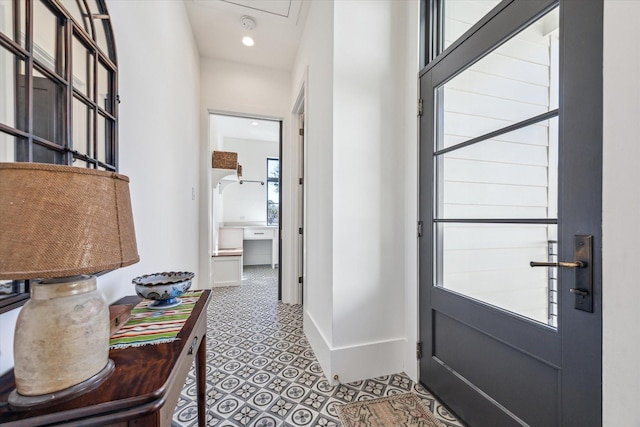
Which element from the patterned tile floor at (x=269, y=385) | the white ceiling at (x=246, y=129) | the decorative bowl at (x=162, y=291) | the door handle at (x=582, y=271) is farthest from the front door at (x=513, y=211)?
the white ceiling at (x=246, y=129)

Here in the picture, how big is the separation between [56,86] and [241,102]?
8.96ft

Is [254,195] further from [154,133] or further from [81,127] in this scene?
[81,127]

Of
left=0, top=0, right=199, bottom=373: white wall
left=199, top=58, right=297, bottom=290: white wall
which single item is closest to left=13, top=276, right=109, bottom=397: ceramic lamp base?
left=0, top=0, right=199, bottom=373: white wall

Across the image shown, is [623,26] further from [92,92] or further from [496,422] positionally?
[92,92]

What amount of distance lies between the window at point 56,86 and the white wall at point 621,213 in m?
1.67

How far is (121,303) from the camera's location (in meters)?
1.19

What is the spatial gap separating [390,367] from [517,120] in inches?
66.0

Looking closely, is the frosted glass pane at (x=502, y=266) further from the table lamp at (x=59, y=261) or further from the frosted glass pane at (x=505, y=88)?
the table lamp at (x=59, y=261)

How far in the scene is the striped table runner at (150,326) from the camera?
2.68 feet

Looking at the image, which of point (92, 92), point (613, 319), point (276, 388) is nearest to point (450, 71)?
point (613, 319)

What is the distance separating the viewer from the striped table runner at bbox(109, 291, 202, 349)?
2.68ft

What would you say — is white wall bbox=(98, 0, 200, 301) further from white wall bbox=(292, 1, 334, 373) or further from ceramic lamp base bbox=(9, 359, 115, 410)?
white wall bbox=(292, 1, 334, 373)

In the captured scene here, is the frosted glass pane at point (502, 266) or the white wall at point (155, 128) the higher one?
the white wall at point (155, 128)

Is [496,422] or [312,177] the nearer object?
[496,422]
